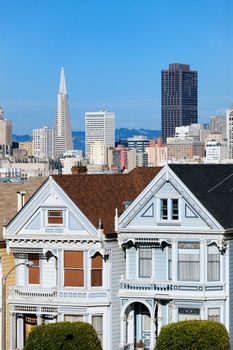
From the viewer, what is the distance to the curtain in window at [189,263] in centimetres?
3528

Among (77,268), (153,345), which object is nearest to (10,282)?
(77,268)

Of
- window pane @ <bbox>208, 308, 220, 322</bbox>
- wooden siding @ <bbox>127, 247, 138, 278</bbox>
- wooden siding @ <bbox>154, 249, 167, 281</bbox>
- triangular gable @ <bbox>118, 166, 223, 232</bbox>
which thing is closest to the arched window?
wooden siding @ <bbox>127, 247, 138, 278</bbox>

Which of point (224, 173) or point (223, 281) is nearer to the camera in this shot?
point (223, 281)

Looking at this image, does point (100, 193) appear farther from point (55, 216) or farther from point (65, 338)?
point (65, 338)

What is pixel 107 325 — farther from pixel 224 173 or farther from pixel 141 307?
pixel 224 173

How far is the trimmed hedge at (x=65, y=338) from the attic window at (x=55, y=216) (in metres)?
3.00

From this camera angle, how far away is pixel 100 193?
37.6 meters

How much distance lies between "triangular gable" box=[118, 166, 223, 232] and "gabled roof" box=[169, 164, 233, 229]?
231mm

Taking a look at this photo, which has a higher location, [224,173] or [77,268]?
[224,173]

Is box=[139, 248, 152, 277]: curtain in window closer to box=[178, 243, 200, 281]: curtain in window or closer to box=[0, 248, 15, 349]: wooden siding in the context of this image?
box=[178, 243, 200, 281]: curtain in window

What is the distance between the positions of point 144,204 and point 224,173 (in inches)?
117

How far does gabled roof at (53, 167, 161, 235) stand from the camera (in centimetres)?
3688

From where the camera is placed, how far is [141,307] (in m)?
36.8

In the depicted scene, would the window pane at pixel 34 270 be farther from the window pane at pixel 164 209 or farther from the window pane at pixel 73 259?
the window pane at pixel 164 209
